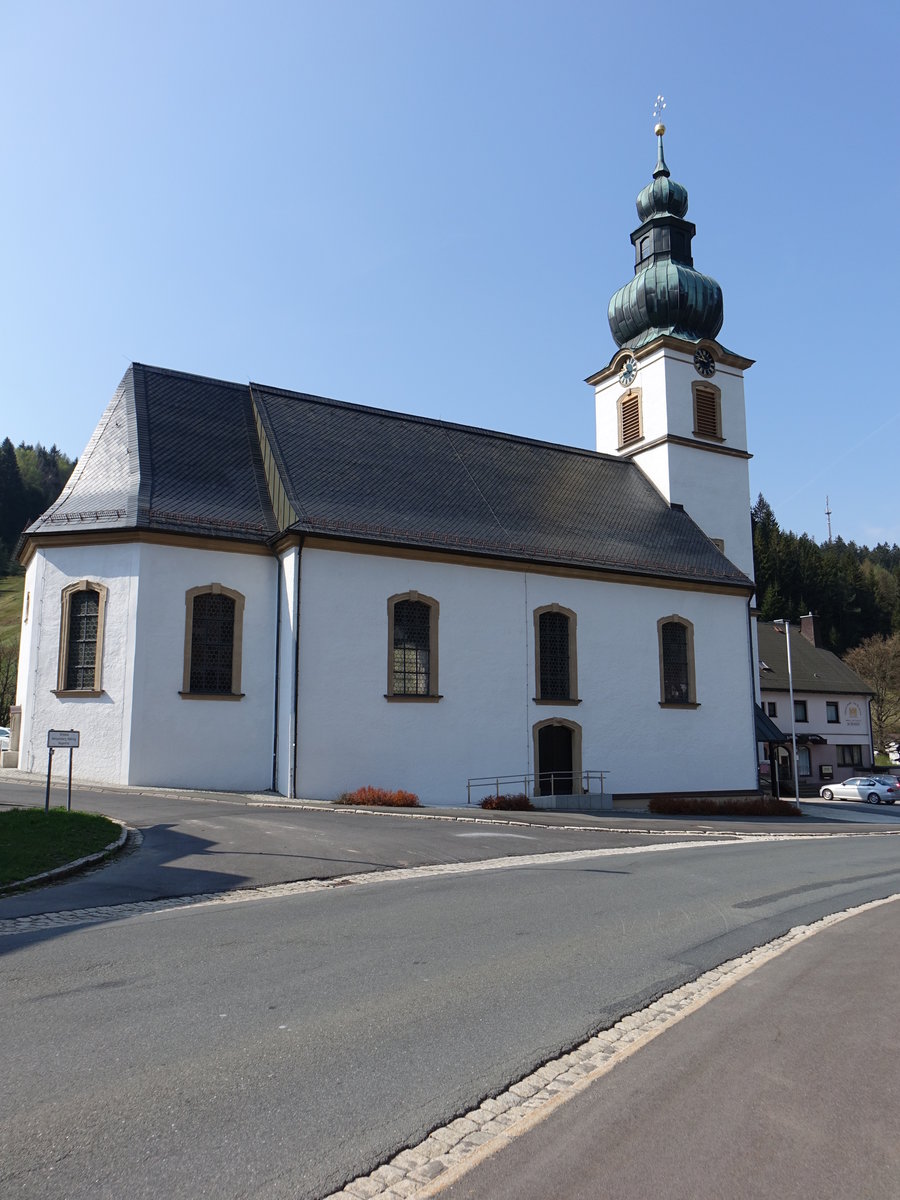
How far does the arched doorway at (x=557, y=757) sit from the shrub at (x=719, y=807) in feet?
7.38

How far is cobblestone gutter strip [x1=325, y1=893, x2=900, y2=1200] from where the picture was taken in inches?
141

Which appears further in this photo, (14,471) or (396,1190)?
(14,471)

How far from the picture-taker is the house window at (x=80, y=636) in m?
22.2

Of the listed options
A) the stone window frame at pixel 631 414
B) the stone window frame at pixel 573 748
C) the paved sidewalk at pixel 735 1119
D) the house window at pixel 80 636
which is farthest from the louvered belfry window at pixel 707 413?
the paved sidewalk at pixel 735 1119

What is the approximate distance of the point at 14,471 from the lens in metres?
104

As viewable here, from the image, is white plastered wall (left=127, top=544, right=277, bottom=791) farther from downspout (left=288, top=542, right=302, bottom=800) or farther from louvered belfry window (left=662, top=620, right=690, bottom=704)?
louvered belfry window (left=662, top=620, right=690, bottom=704)

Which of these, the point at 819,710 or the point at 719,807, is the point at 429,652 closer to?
the point at 719,807

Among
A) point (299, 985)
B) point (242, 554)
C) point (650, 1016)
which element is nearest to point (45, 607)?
point (242, 554)

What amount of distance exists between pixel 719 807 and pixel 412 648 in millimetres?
9476

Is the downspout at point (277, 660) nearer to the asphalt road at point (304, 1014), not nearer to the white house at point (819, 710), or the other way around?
the asphalt road at point (304, 1014)

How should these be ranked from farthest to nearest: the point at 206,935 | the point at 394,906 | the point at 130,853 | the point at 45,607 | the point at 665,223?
1. the point at 665,223
2. the point at 45,607
3. the point at 130,853
4. the point at 394,906
5. the point at 206,935

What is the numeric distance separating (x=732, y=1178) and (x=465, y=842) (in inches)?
450

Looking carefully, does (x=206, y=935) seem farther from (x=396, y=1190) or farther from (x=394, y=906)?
(x=396, y=1190)

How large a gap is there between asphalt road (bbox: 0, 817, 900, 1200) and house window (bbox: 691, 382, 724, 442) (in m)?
25.9
